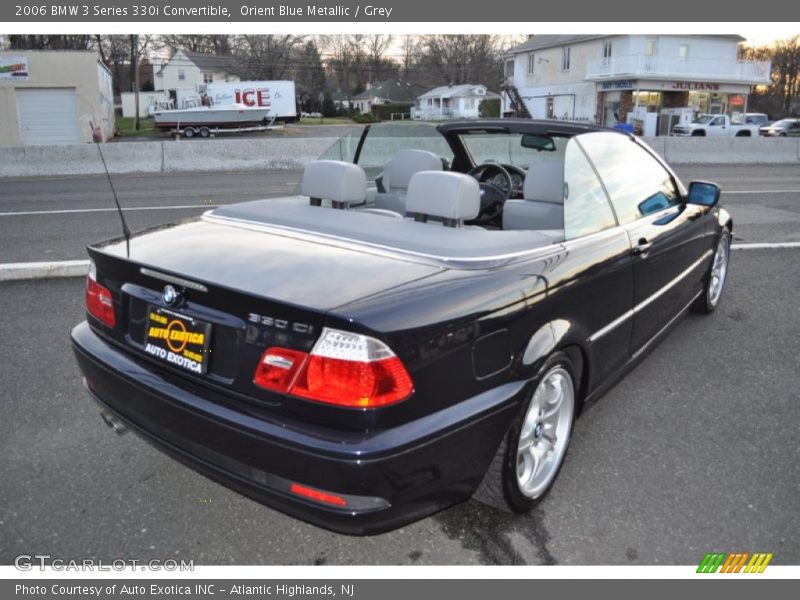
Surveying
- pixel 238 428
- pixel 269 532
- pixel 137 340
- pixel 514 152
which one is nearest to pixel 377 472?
pixel 238 428

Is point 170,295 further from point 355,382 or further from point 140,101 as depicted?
point 140,101

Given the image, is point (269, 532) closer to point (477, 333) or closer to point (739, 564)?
point (477, 333)

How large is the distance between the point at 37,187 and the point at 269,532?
1371 centimetres

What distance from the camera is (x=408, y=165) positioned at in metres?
4.16

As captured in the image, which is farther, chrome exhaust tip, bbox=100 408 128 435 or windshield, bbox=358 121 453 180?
windshield, bbox=358 121 453 180

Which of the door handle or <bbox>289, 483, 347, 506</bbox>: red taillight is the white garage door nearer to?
the door handle

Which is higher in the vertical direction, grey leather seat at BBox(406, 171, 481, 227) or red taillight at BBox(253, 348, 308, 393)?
grey leather seat at BBox(406, 171, 481, 227)

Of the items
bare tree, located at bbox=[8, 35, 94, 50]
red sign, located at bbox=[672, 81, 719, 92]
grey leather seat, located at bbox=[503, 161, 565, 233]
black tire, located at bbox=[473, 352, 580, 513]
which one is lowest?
black tire, located at bbox=[473, 352, 580, 513]

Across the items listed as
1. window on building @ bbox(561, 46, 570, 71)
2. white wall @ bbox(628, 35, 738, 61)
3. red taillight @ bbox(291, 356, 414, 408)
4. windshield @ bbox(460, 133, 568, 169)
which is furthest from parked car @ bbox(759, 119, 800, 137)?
red taillight @ bbox(291, 356, 414, 408)

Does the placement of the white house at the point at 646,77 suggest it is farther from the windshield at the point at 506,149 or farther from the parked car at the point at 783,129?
the windshield at the point at 506,149

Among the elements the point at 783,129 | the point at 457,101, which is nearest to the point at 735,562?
the point at 783,129

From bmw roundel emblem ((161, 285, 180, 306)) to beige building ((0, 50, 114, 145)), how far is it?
3213 cm

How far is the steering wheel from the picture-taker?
423 centimetres

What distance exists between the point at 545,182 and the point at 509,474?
5.43 feet
